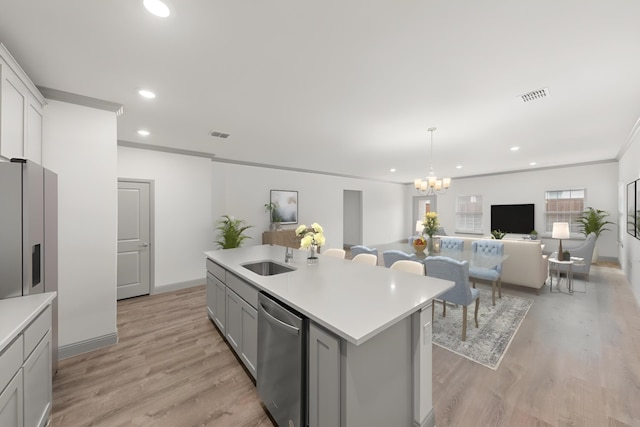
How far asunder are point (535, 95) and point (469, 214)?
7.25 metres

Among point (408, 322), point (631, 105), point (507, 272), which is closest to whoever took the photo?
point (408, 322)

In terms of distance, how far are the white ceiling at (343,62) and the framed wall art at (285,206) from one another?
116 inches

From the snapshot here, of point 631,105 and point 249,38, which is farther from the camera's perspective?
point 631,105

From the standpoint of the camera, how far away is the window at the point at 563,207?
22.7ft

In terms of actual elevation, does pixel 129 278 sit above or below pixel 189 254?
below

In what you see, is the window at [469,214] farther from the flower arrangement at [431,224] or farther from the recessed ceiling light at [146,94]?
the recessed ceiling light at [146,94]

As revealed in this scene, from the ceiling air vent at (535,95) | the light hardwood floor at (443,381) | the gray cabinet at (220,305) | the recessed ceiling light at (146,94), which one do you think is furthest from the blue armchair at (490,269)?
the recessed ceiling light at (146,94)

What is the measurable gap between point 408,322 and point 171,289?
454 centimetres

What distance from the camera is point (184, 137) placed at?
4016 millimetres

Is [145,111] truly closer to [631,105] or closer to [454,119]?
[454,119]

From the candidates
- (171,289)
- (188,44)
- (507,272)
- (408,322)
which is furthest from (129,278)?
(507,272)

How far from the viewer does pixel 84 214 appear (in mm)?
2609

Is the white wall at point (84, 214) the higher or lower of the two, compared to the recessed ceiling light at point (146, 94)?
lower

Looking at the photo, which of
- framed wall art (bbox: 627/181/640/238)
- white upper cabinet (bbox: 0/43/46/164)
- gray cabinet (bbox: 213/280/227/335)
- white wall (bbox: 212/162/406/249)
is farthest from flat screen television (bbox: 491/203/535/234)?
white upper cabinet (bbox: 0/43/46/164)
